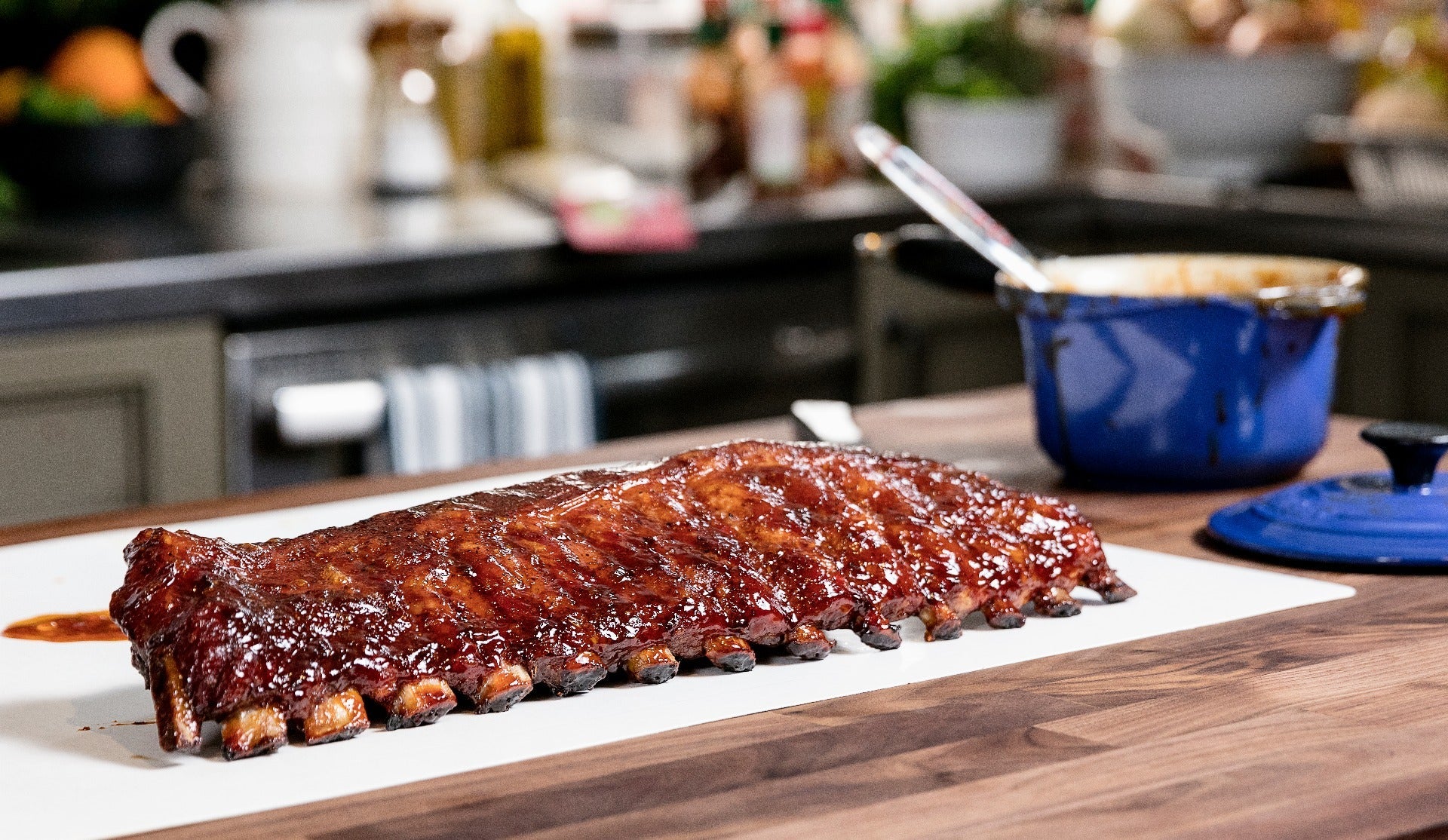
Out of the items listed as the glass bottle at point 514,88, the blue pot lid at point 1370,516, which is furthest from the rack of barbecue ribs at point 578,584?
the glass bottle at point 514,88

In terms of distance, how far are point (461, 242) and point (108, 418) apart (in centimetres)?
51

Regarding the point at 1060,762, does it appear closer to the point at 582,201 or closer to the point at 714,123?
the point at 582,201

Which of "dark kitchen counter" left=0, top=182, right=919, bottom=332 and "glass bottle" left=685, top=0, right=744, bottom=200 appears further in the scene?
"glass bottle" left=685, top=0, right=744, bottom=200

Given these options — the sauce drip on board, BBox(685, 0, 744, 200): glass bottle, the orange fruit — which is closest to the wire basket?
BBox(685, 0, 744, 200): glass bottle

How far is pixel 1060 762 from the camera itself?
756 mm

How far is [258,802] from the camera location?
714 mm

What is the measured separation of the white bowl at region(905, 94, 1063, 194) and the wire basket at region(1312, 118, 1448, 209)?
0.56 m

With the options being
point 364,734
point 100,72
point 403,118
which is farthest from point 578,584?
point 100,72

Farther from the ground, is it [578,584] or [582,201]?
[582,201]

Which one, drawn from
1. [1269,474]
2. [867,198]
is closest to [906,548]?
[1269,474]

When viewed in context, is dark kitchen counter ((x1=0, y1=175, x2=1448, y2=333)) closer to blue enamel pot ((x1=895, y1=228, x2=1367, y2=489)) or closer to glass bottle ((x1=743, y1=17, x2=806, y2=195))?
glass bottle ((x1=743, y1=17, x2=806, y2=195))

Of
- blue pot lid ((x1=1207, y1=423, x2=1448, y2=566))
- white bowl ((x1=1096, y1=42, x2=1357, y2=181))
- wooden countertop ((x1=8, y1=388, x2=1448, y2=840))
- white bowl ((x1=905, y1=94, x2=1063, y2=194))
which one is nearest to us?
wooden countertop ((x1=8, y1=388, x2=1448, y2=840))

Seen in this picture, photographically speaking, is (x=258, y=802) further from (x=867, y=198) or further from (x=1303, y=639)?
(x=867, y=198)

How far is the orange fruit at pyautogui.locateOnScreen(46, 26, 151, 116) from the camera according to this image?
9.61 feet
